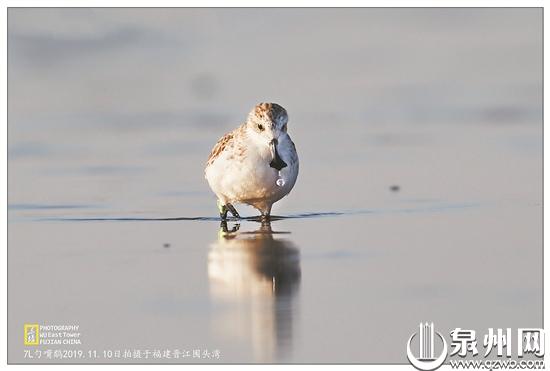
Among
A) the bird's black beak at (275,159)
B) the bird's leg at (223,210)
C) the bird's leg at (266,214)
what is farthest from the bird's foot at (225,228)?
the bird's black beak at (275,159)

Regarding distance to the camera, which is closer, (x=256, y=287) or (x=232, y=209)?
(x=256, y=287)

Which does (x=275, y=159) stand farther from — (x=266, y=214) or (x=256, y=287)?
(x=256, y=287)

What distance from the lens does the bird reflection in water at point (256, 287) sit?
8.91m

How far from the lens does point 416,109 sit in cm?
2139

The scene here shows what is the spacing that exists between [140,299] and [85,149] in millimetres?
8587

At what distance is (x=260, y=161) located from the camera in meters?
12.8

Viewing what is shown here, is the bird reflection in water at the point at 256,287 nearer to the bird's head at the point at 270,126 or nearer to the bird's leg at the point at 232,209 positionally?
the bird's head at the point at 270,126

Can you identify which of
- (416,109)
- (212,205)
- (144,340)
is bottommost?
(144,340)

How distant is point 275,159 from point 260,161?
209 mm

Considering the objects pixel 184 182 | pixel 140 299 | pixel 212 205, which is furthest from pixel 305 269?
pixel 184 182

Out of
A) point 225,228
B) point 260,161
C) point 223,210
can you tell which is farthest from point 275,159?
point 223,210

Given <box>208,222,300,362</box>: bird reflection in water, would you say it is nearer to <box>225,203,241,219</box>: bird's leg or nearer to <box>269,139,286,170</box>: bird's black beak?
<box>269,139,286,170</box>: bird's black beak

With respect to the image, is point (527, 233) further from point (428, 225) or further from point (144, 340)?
point (144, 340)

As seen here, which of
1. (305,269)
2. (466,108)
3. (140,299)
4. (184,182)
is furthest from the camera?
(466,108)
